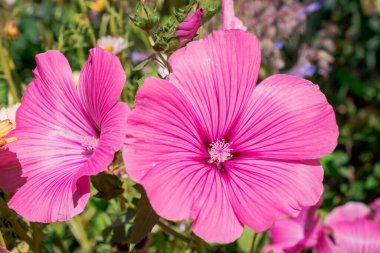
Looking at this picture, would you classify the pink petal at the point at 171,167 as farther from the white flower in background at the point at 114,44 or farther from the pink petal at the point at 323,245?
the white flower in background at the point at 114,44

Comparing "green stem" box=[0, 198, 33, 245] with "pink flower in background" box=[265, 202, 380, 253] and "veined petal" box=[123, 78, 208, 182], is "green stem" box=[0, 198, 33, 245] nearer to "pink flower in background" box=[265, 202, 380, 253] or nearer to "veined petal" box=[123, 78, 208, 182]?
"veined petal" box=[123, 78, 208, 182]

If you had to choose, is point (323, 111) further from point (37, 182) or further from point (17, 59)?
point (17, 59)

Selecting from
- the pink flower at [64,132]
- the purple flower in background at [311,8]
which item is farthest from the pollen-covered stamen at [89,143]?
the purple flower in background at [311,8]

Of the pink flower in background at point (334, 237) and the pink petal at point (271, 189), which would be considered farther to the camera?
the pink flower in background at point (334, 237)

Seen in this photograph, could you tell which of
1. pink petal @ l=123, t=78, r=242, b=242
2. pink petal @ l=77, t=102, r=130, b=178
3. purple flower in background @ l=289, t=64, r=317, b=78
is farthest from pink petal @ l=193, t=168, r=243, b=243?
purple flower in background @ l=289, t=64, r=317, b=78

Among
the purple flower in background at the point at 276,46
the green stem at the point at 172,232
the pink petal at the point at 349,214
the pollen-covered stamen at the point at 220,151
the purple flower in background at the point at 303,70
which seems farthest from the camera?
the purple flower in background at the point at 303,70

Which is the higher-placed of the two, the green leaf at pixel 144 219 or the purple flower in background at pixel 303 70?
the green leaf at pixel 144 219

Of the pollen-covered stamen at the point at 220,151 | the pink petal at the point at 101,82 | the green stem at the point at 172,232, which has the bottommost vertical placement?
the green stem at the point at 172,232
